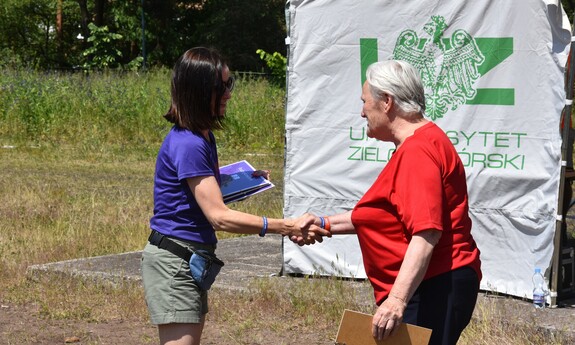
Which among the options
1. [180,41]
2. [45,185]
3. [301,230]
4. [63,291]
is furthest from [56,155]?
[180,41]

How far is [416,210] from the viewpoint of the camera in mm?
3756

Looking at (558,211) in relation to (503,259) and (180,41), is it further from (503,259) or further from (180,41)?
(180,41)

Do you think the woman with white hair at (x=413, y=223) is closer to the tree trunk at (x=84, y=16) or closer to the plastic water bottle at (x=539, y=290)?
the plastic water bottle at (x=539, y=290)

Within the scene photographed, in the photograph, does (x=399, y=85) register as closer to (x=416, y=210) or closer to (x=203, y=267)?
(x=416, y=210)

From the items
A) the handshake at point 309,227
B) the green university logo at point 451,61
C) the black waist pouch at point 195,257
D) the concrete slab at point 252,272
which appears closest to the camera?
the black waist pouch at point 195,257

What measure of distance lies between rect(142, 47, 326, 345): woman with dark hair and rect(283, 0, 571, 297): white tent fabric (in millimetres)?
3409


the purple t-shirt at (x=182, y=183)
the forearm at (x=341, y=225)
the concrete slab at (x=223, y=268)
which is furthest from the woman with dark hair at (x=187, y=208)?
the concrete slab at (x=223, y=268)

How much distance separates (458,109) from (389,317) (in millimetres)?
4151

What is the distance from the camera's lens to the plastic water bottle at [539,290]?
7340 mm

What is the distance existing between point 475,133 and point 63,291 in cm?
332

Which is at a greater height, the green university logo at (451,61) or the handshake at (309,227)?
the green university logo at (451,61)

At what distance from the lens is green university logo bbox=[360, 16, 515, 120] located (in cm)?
752

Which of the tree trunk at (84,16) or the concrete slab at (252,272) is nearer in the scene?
the concrete slab at (252,272)

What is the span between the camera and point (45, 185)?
1370 cm
